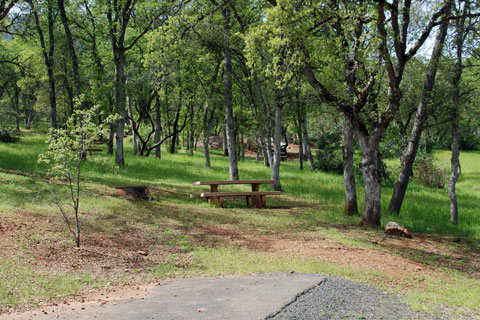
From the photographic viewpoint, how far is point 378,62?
10086 millimetres

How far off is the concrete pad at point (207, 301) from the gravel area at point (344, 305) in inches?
5.4

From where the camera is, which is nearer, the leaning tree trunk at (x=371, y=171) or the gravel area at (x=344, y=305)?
the gravel area at (x=344, y=305)

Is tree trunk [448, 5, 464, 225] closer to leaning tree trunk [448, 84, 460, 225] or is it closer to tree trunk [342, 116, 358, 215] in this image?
leaning tree trunk [448, 84, 460, 225]

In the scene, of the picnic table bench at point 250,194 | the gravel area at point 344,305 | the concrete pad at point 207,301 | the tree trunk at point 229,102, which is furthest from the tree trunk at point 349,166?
the gravel area at point 344,305

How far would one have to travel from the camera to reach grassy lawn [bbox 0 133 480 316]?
5.93 metres

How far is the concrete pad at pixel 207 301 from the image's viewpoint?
→ 4309 millimetres

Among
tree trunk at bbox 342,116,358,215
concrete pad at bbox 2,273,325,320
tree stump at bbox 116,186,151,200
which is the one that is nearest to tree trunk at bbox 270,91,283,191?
tree trunk at bbox 342,116,358,215

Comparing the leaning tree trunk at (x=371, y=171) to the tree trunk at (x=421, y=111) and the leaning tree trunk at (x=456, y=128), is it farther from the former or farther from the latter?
the leaning tree trunk at (x=456, y=128)

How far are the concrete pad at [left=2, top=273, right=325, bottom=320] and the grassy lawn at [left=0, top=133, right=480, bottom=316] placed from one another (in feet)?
2.45

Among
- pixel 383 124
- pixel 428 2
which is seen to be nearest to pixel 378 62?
pixel 383 124

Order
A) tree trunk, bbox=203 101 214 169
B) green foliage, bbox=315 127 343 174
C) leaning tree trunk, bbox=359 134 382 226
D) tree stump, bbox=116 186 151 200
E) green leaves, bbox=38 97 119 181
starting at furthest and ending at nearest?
green foliage, bbox=315 127 343 174, tree trunk, bbox=203 101 214 169, tree stump, bbox=116 186 151 200, leaning tree trunk, bbox=359 134 382 226, green leaves, bbox=38 97 119 181

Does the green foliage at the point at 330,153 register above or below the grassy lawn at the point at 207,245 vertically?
above

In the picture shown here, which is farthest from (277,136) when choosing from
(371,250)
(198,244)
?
(198,244)

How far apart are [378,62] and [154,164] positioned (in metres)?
13.6
